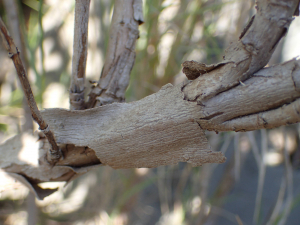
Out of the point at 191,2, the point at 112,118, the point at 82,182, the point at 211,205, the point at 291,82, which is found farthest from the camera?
the point at 82,182

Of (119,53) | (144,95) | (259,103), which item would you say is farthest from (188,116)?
(144,95)

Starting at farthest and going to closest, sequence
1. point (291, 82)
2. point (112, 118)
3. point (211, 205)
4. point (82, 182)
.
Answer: point (82, 182), point (211, 205), point (112, 118), point (291, 82)

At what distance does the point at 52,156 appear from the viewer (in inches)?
15.4

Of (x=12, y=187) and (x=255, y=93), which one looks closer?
(x=255, y=93)

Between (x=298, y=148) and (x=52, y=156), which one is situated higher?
(x=298, y=148)

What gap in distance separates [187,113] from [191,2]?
2.67 feet

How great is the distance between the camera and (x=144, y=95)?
3.34ft

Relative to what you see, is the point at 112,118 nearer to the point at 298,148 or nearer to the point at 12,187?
the point at 12,187

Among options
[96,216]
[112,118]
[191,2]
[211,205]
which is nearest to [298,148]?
[211,205]

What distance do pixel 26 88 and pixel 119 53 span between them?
18 centimetres

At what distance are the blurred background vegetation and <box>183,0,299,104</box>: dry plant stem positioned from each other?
1.72 ft

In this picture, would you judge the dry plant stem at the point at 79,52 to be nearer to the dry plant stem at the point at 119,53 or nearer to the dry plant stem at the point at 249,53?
the dry plant stem at the point at 119,53

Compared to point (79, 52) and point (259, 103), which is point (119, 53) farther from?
point (259, 103)

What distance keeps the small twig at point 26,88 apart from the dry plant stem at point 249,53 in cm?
20
